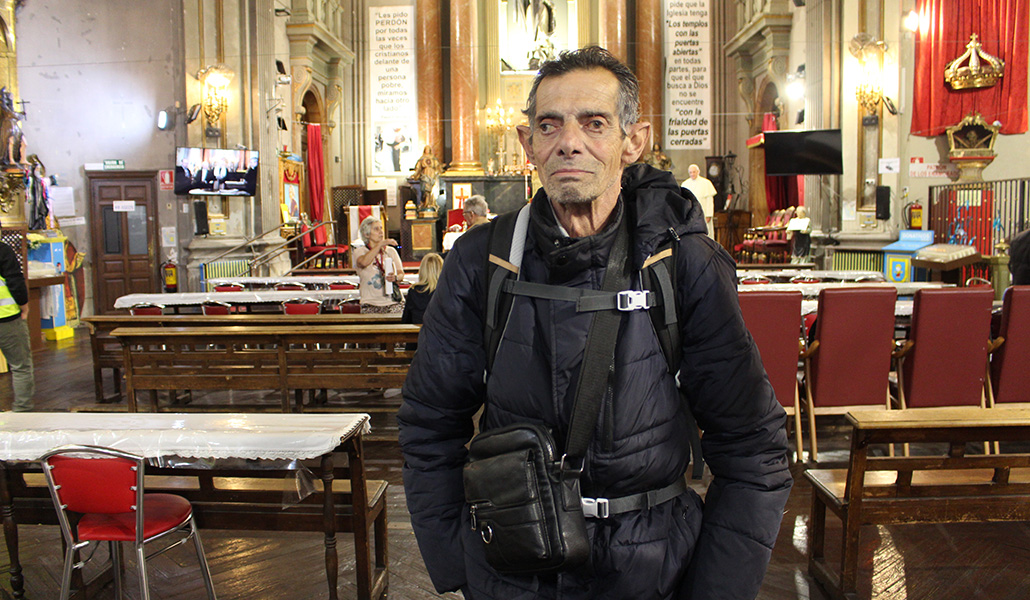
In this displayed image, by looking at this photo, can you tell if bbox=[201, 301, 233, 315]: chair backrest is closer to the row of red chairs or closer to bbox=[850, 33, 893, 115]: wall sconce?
the row of red chairs

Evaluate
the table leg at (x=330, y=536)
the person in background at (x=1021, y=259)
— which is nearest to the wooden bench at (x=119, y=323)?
the table leg at (x=330, y=536)

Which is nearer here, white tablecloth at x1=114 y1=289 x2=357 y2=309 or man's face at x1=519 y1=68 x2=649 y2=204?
man's face at x1=519 y1=68 x2=649 y2=204

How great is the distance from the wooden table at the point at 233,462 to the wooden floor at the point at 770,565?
0.25 metres

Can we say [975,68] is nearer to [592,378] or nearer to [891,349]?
[891,349]

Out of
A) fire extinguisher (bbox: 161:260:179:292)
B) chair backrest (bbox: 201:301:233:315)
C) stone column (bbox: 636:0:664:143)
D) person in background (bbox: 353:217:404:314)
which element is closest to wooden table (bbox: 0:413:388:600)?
person in background (bbox: 353:217:404:314)

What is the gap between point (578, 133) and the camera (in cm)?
120

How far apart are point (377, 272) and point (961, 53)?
7.89 meters

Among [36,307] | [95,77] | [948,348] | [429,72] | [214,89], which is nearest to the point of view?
[948,348]

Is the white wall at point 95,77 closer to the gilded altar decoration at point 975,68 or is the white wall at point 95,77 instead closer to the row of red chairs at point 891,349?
the row of red chairs at point 891,349

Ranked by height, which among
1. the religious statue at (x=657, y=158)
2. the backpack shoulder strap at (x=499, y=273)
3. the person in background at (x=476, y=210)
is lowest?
the backpack shoulder strap at (x=499, y=273)

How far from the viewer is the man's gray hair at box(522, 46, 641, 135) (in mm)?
1214

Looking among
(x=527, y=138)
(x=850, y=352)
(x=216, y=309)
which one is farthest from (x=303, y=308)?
(x=527, y=138)

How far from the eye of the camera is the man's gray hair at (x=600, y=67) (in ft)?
3.98

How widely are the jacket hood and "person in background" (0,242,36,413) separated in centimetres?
491
